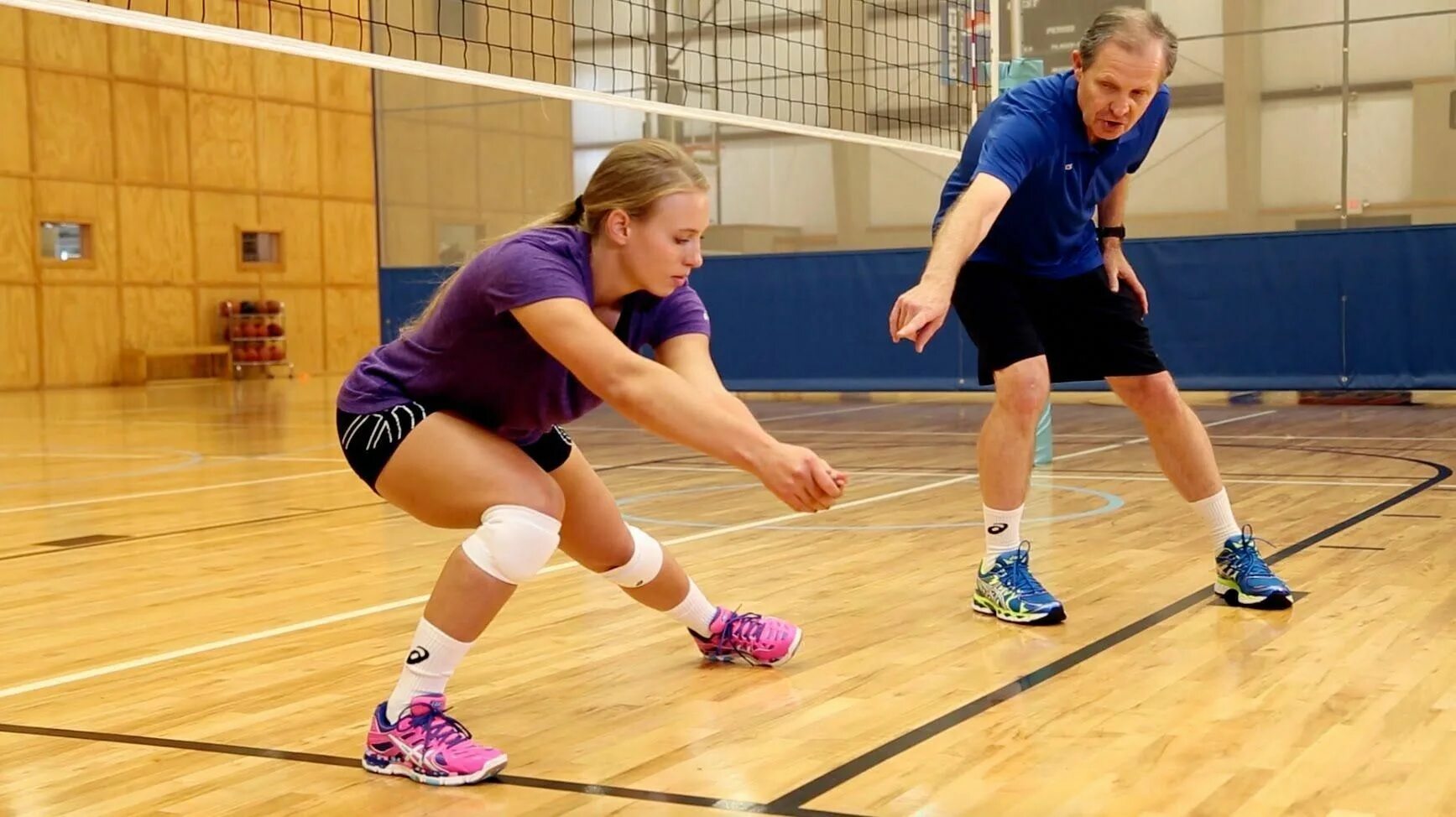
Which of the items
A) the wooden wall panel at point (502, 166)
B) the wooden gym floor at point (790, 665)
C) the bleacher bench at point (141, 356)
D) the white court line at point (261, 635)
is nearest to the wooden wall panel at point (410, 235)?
the wooden wall panel at point (502, 166)

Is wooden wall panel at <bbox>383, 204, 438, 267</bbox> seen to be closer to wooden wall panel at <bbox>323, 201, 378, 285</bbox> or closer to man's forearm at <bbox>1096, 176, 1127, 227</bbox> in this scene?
wooden wall panel at <bbox>323, 201, 378, 285</bbox>

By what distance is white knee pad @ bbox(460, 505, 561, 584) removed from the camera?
257 cm

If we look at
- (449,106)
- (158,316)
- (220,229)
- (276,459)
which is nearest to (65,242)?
(158,316)

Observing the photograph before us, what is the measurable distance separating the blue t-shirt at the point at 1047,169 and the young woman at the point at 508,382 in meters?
1.18

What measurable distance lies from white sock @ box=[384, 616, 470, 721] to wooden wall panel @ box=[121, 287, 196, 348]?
16644 millimetres

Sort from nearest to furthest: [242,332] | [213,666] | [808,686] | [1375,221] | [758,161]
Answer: [808,686] < [213,666] < [1375,221] < [758,161] < [242,332]

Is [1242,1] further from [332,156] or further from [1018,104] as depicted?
[332,156]

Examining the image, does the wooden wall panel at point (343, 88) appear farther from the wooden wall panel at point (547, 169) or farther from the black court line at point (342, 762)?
the black court line at point (342, 762)

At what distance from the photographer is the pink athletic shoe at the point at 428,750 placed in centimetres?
253

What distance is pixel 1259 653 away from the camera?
3309 millimetres

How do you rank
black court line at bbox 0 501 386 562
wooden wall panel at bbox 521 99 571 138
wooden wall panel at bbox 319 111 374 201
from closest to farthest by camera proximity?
1. black court line at bbox 0 501 386 562
2. wooden wall panel at bbox 521 99 571 138
3. wooden wall panel at bbox 319 111 374 201

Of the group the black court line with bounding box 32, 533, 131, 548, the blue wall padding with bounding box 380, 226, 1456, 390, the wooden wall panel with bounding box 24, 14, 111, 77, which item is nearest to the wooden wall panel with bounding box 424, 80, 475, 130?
the blue wall padding with bounding box 380, 226, 1456, 390

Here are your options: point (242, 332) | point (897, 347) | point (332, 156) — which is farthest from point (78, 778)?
point (332, 156)

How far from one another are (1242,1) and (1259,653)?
9.15m
